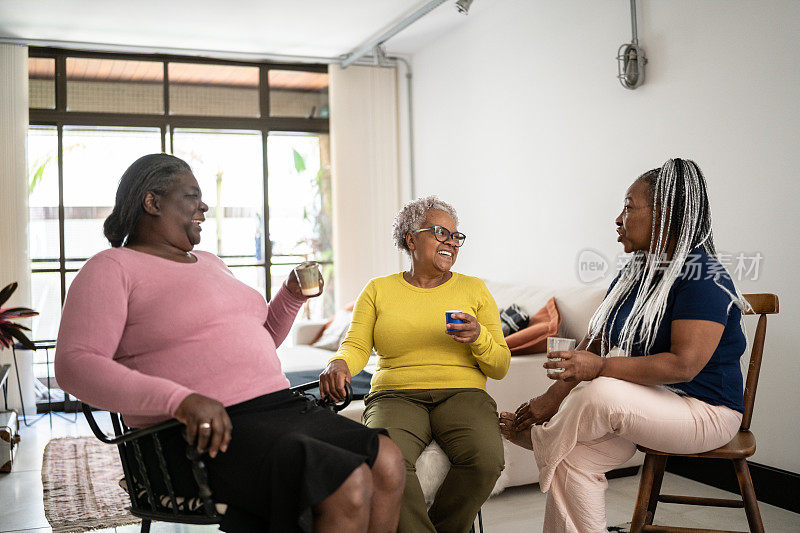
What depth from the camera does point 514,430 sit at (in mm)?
2289

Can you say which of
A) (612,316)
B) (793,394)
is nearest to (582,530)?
(612,316)

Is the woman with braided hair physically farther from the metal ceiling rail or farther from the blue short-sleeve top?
the metal ceiling rail

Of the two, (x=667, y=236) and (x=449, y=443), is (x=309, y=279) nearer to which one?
(x=449, y=443)

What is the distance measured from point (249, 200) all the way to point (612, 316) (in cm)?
468

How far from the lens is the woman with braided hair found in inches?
77.0

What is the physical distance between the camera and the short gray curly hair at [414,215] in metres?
2.52

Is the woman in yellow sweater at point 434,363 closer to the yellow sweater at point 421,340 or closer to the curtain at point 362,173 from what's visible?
the yellow sweater at point 421,340

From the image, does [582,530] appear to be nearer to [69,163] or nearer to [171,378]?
[171,378]

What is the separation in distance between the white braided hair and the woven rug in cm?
215

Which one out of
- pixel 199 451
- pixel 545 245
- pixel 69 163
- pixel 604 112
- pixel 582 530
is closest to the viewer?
pixel 199 451

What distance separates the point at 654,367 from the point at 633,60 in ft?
6.95

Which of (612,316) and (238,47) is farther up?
(238,47)

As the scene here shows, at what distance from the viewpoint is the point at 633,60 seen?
3600 mm

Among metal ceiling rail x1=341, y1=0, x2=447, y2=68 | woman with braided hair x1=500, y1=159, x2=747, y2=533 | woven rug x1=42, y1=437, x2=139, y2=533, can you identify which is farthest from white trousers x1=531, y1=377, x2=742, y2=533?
metal ceiling rail x1=341, y1=0, x2=447, y2=68
